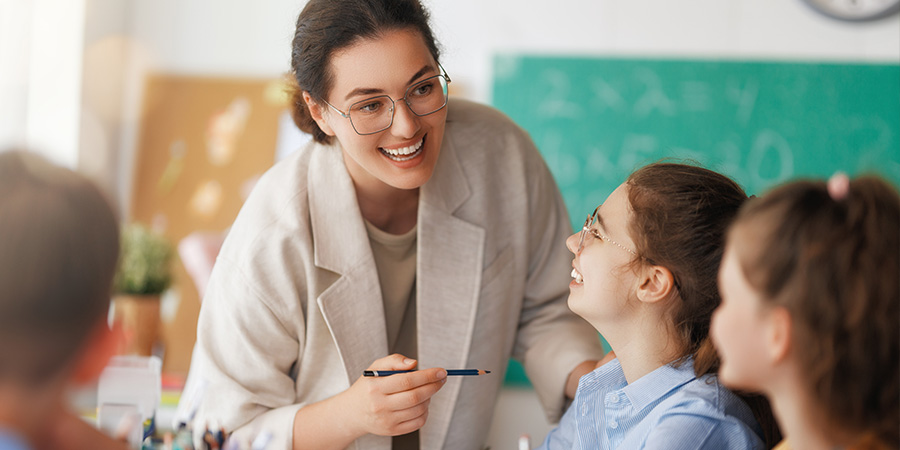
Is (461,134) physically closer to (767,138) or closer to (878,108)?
(767,138)

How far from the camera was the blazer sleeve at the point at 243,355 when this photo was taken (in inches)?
54.1

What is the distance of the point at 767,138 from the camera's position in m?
3.48

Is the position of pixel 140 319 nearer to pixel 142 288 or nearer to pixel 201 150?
pixel 142 288

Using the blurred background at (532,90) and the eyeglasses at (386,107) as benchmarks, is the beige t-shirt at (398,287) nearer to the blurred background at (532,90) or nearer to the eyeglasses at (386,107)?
the eyeglasses at (386,107)

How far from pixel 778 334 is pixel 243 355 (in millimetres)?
958

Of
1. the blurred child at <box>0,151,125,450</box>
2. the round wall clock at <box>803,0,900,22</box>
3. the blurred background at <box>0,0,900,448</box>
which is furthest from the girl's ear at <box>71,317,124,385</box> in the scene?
the round wall clock at <box>803,0,900,22</box>

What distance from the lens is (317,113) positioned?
146 centimetres

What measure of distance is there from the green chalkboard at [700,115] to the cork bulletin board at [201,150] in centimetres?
122

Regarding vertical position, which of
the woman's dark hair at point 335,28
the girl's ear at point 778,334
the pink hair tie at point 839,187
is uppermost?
the woman's dark hair at point 335,28

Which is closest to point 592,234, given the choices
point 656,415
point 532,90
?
point 656,415

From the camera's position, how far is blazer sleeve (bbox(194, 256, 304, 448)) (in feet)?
4.51

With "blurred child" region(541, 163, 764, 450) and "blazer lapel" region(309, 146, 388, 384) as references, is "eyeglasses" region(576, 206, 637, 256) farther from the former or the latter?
"blazer lapel" region(309, 146, 388, 384)

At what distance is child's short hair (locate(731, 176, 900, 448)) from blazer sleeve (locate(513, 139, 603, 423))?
31.4 inches

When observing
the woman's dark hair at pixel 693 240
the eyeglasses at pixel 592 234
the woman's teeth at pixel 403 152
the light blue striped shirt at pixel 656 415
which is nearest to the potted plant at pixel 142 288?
the woman's teeth at pixel 403 152
